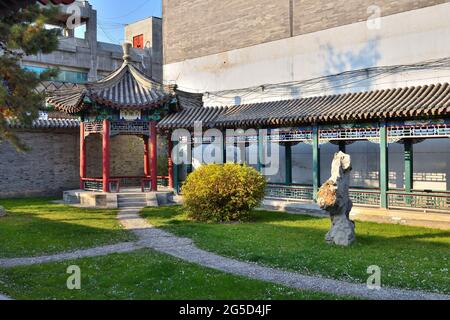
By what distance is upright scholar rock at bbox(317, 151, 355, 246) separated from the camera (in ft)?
33.2

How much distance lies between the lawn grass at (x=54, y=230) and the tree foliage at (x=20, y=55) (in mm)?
2280

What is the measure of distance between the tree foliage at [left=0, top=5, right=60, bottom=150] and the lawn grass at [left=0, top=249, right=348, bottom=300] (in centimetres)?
346

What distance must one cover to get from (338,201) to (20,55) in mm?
7470

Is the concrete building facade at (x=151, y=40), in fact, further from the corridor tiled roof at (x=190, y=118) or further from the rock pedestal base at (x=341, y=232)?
the rock pedestal base at (x=341, y=232)

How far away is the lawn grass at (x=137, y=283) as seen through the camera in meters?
6.55

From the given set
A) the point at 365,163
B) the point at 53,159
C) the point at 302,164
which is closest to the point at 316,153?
the point at 365,163

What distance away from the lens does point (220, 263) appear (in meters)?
8.75

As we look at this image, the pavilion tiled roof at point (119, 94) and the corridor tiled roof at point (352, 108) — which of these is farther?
the pavilion tiled roof at point (119, 94)

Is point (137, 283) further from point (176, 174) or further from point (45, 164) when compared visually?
point (45, 164)

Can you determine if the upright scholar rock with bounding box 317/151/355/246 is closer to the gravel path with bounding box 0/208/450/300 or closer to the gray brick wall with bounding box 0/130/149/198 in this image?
the gravel path with bounding box 0/208/450/300

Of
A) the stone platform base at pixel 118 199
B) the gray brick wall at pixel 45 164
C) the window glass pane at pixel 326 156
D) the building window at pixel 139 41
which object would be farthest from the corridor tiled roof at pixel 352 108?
the building window at pixel 139 41

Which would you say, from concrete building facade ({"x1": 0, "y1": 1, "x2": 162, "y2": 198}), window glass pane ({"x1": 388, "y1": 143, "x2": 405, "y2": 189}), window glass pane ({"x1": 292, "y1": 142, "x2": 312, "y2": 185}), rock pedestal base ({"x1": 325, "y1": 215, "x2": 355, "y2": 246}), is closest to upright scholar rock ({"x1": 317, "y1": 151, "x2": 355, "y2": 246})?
rock pedestal base ({"x1": 325, "y1": 215, "x2": 355, "y2": 246})
